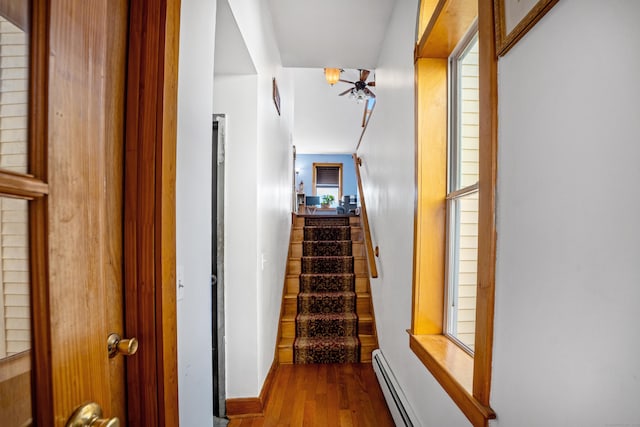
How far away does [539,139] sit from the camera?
760 millimetres

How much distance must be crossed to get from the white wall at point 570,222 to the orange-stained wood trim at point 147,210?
90 centimetres

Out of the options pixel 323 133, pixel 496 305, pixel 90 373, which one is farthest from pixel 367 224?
pixel 323 133

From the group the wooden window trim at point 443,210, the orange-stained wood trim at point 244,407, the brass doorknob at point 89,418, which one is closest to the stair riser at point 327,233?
the orange-stained wood trim at point 244,407

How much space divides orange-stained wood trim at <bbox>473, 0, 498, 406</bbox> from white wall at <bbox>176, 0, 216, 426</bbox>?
3.00ft

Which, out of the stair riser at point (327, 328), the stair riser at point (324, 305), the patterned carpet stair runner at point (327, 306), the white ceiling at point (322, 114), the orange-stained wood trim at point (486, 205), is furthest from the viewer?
the white ceiling at point (322, 114)

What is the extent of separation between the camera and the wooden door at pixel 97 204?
472 mm

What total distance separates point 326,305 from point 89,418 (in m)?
2.95

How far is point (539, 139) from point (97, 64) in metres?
0.93

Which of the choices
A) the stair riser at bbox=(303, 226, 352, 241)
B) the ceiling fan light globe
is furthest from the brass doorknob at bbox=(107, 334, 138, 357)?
the ceiling fan light globe

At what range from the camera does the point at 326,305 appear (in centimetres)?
340

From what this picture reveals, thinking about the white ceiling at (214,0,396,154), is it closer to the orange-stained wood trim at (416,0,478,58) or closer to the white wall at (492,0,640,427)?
the orange-stained wood trim at (416,0,478,58)

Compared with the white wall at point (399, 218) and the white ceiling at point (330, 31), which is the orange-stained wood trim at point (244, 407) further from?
the white ceiling at point (330, 31)

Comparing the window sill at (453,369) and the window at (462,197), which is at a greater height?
the window at (462,197)

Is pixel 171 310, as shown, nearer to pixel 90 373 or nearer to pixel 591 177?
pixel 90 373
